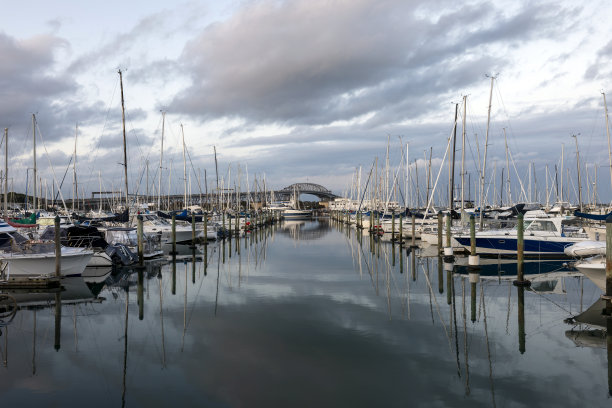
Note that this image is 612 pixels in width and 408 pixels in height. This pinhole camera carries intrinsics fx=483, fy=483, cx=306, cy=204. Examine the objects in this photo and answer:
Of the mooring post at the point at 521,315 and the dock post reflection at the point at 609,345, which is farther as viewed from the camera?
the mooring post at the point at 521,315

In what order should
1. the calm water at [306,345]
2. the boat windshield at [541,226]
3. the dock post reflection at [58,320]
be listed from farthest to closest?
the boat windshield at [541,226] < the dock post reflection at [58,320] < the calm water at [306,345]

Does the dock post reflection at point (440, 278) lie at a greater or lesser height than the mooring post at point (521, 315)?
greater

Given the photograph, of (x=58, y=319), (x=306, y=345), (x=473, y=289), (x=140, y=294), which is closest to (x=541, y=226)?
(x=473, y=289)

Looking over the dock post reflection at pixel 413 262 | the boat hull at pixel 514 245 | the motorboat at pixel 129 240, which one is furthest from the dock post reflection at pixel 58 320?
the boat hull at pixel 514 245

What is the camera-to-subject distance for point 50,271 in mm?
20953

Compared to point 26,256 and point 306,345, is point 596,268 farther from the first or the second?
point 26,256

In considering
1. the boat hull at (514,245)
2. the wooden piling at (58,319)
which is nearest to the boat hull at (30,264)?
the wooden piling at (58,319)

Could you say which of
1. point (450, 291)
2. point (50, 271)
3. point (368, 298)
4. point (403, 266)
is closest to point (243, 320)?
point (368, 298)

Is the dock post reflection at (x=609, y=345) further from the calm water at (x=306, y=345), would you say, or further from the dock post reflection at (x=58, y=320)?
the dock post reflection at (x=58, y=320)

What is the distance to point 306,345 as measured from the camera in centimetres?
1250

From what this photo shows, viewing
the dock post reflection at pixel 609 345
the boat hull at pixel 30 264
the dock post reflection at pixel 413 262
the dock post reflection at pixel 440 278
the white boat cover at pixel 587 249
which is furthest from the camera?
the dock post reflection at pixel 413 262

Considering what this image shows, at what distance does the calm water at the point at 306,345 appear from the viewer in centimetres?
943

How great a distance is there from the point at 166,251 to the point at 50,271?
14.7m

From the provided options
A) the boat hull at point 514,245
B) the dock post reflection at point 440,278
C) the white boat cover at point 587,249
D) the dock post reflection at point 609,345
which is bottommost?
the dock post reflection at point 609,345
